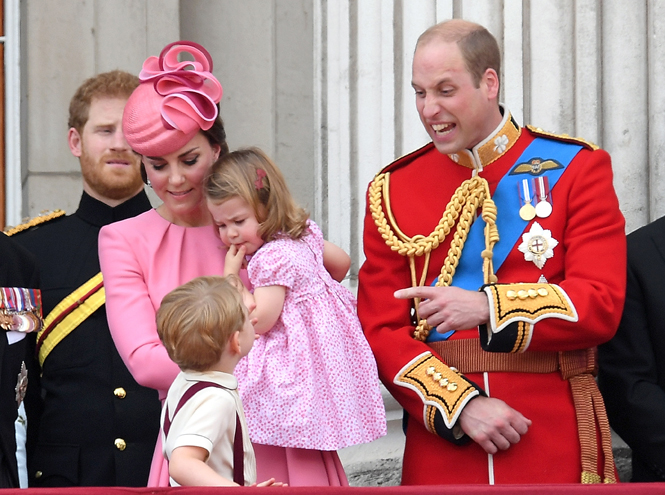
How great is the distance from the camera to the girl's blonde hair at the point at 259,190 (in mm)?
2984

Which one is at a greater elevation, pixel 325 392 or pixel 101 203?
pixel 101 203

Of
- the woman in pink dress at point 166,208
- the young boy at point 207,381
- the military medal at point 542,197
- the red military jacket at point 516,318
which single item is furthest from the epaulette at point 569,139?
the young boy at point 207,381

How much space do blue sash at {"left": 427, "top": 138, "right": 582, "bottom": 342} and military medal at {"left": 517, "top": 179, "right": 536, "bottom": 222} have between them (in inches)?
0.4

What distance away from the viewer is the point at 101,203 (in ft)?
11.8

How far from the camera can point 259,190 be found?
3014 millimetres

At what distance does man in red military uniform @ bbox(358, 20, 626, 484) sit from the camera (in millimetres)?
2926

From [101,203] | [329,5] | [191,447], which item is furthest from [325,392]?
[329,5]

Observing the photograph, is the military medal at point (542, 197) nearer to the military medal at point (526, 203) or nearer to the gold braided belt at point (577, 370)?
the military medal at point (526, 203)

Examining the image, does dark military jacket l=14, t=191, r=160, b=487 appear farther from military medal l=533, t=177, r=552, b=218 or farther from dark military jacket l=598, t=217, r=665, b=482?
dark military jacket l=598, t=217, r=665, b=482

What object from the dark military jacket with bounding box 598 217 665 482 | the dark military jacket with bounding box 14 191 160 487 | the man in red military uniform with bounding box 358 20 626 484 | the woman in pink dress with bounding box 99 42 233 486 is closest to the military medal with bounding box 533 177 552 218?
the man in red military uniform with bounding box 358 20 626 484

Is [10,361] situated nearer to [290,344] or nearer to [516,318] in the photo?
[290,344]

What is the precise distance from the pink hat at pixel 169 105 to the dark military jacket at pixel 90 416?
23.5 inches

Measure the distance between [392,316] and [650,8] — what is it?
182cm

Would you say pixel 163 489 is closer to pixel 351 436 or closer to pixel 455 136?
pixel 351 436
